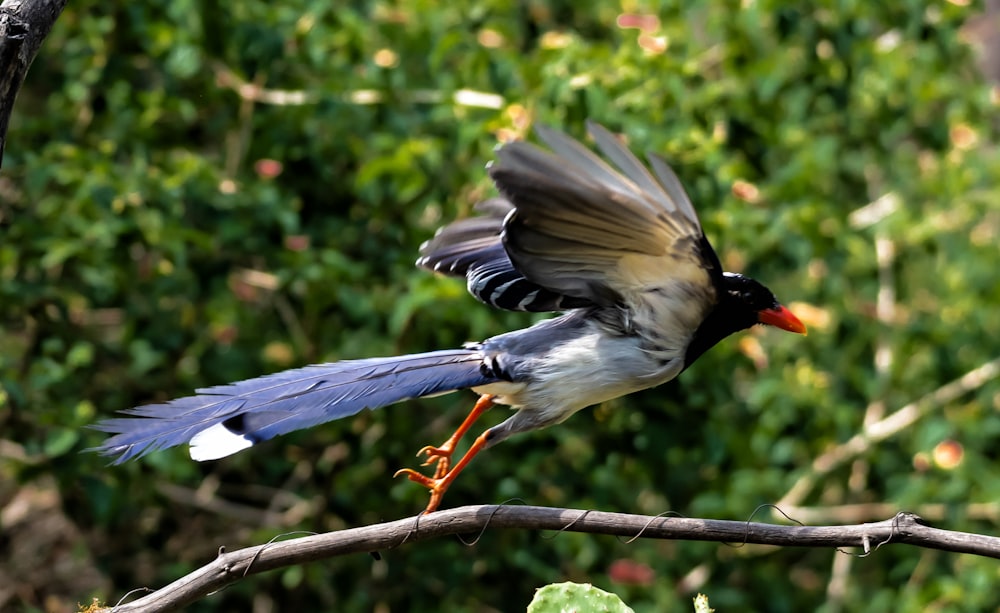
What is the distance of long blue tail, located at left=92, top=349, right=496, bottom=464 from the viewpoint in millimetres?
2607

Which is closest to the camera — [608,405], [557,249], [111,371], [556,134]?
[556,134]

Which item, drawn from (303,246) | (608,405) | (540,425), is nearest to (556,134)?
(540,425)

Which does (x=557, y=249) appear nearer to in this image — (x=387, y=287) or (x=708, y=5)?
(x=387, y=287)

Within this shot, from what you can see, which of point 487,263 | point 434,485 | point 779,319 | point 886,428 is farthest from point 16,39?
point 886,428

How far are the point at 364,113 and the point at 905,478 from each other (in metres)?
2.64

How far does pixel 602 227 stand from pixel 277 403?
81cm

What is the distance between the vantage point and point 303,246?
4.88m

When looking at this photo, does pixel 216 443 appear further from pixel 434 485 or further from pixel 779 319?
pixel 779 319

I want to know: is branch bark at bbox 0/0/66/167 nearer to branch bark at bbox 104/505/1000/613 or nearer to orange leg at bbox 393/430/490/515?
branch bark at bbox 104/505/1000/613

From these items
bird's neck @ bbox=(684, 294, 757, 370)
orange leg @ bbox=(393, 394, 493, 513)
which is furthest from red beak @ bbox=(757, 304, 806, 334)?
orange leg @ bbox=(393, 394, 493, 513)

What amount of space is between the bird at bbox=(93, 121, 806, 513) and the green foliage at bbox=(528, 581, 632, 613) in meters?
0.48

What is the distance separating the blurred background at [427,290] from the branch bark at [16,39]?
1673 mm

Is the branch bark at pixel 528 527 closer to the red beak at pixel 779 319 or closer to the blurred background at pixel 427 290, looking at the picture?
the red beak at pixel 779 319

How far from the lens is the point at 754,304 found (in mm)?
3285
